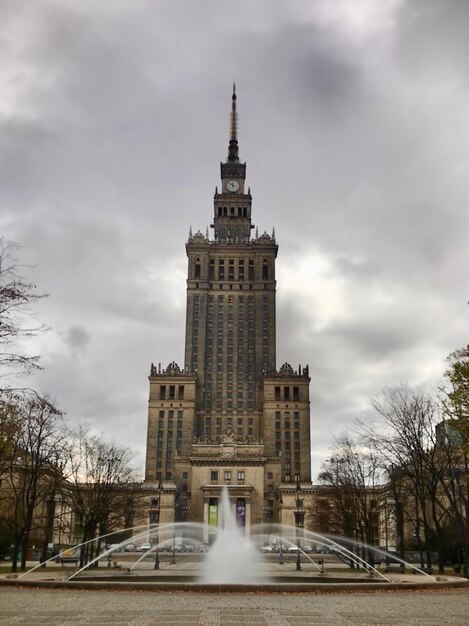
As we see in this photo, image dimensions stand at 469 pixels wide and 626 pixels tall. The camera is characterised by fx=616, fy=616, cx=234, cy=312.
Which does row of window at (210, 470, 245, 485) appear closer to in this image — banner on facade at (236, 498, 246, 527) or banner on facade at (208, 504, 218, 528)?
banner on facade at (236, 498, 246, 527)

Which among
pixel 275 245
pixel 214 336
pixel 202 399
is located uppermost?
pixel 275 245

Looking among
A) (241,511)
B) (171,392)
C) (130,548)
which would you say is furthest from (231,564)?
(171,392)

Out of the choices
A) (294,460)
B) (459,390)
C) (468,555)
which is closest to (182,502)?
(294,460)

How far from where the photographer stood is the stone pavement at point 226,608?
2138cm

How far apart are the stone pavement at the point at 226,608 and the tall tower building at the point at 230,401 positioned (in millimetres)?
107118

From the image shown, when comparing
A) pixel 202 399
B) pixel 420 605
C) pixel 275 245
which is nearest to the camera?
pixel 420 605

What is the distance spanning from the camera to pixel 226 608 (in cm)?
2466

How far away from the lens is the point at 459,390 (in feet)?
100

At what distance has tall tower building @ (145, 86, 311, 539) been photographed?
138750 millimetres

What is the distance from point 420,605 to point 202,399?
141 metres

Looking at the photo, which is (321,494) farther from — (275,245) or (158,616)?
(158,616)

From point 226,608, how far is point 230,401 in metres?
142

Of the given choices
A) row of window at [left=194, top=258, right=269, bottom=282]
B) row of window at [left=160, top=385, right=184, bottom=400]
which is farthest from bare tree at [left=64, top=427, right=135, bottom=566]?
row of window at [left=194, top=258, right=269, bottom=282]

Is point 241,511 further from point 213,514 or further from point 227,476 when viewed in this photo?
point 227,476
